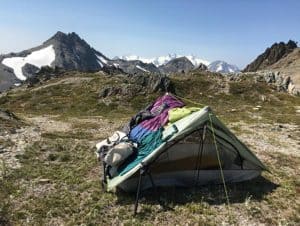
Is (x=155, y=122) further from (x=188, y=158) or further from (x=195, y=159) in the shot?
(x=195, y=159)

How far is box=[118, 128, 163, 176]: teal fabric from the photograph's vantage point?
14.9 meters

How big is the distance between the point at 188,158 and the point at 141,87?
43.2 metres

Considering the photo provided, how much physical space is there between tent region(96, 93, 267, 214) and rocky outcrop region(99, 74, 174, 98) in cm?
3966

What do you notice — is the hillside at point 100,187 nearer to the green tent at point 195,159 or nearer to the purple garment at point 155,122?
the green tent at point 195,159

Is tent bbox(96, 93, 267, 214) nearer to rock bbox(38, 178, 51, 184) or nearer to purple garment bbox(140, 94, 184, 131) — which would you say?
purple garment bbox(140, 94, 184, 131)

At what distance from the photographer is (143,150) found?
1552cm

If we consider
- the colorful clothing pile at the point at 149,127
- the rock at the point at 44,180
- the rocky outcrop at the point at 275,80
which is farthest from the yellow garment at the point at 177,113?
the rocky outcrop at the point at 275,80

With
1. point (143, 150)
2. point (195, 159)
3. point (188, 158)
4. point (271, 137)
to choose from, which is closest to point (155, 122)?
point (143, 150)

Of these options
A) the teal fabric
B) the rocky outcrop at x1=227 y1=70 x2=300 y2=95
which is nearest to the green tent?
the teal fabric

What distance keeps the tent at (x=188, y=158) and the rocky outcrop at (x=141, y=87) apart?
39.7 meters

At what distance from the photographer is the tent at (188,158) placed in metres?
14.9

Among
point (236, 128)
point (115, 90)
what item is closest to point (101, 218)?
point (236, 128)

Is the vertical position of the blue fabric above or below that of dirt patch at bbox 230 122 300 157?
above

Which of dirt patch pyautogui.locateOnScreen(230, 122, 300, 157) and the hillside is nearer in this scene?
the hillside
